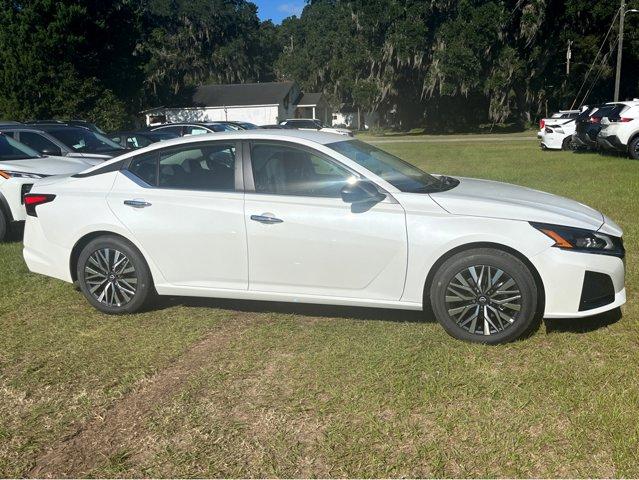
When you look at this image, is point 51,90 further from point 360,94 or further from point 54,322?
point 54,322

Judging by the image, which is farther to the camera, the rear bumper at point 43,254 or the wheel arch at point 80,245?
the rear bumper at point 43,254

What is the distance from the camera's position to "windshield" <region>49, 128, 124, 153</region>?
39.8ft

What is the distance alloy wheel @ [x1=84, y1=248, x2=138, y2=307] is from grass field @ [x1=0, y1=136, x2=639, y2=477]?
8.2 inches

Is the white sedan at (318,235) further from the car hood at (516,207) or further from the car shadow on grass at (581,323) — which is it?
the car shadow on grass at (581,323)

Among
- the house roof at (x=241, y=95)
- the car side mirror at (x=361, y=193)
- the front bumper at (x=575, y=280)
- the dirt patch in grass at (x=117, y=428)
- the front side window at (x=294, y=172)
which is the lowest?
the dirt patch in grass at (x=117, y=428)

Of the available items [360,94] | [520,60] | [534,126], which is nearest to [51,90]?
[360,94]

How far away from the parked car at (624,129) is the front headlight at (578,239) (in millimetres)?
14983

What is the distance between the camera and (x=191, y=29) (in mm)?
72688

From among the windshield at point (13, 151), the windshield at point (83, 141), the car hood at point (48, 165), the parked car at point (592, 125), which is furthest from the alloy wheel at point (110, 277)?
the parked car at point (592, 125)

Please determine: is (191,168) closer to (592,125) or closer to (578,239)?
(578,239)

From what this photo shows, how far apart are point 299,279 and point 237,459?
1.92 meters

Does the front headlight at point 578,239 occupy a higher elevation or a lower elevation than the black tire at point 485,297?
higher

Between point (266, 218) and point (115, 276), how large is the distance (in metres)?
1.55

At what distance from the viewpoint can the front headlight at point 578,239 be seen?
4.57 meters
